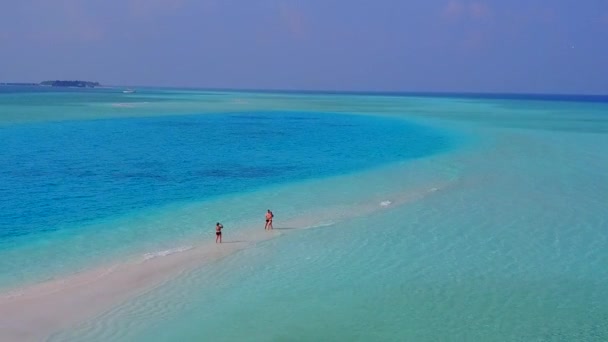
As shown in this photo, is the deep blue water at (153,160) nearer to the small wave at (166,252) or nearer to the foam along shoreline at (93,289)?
the small wave at (166,252)

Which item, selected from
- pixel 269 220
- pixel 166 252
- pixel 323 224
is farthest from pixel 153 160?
pixel 166 252

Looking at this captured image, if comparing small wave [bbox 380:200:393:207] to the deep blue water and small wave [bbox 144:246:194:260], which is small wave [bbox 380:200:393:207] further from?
small wave [bbox 144:246:194:260]

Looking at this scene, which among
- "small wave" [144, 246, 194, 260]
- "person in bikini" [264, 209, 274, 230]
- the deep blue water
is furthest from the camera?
the deep blue water

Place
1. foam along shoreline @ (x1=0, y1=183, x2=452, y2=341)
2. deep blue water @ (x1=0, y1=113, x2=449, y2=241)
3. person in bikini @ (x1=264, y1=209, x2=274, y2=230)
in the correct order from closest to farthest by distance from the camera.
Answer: foam along shoreline @ (x1=0, y1=183, x2=452, y2=341)
person in bikini @ (x1=264, y1=209, x2=274, y2=230)
deep blue water @ (x1=0, y1=113, x2=449, y2=241)

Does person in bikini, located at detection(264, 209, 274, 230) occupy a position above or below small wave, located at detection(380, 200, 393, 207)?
above

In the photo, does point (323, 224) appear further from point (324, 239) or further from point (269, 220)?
point (269, 220)

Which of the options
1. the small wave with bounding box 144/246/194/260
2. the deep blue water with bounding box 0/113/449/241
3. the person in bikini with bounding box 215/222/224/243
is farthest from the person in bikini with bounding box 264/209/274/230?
the deep blue water with bounding box 0/113/449/241
